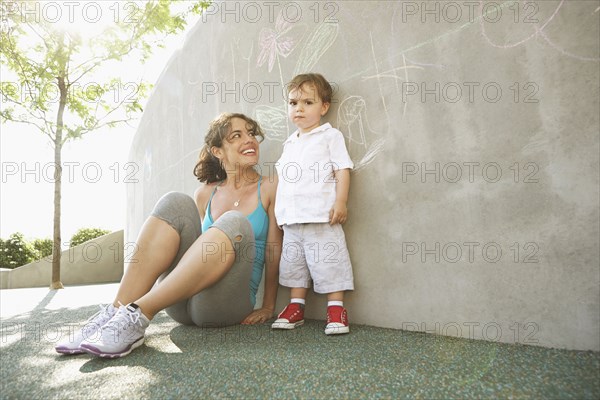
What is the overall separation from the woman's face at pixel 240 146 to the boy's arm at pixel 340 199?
616 millimetres

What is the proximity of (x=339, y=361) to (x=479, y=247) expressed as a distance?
0.69 m

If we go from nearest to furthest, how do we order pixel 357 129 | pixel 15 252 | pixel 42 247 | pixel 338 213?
pixel 338 213 < pixel 357 129 < pixel 15 252 < pixel 42 247

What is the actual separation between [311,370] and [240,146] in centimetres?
145

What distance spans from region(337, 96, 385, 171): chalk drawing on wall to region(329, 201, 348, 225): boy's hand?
21 cm

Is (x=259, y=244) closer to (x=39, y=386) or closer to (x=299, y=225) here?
(x=299, y=225)

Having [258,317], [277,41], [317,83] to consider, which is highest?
[277,41]

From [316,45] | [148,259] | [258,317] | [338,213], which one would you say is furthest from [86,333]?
[316,45]

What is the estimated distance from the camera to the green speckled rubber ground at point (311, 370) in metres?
1.06

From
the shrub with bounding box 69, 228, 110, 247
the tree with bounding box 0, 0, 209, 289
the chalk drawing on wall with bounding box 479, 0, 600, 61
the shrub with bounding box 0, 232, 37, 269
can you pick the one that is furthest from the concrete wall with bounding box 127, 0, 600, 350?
the shrub with bounding box 0, 232, 37, 269

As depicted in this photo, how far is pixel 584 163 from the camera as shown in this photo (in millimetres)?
1306

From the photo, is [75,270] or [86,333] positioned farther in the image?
[75,270]

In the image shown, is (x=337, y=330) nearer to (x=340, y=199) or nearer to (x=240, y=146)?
(x=340, y=199)

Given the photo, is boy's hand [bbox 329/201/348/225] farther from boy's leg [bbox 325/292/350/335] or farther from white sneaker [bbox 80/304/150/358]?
white sneaker [bbox 80/304/150/358]

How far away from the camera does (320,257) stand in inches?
76.4
